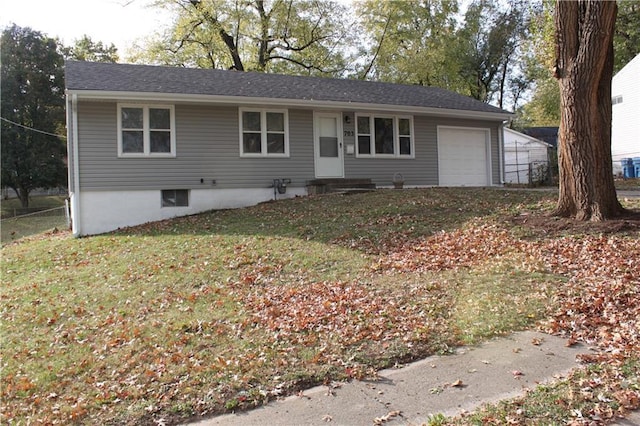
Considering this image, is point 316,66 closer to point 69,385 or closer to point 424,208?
point 424,208

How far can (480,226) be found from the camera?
29.1ft

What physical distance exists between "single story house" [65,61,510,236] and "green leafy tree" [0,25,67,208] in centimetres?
1755

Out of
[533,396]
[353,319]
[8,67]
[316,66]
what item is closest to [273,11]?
[316,66]

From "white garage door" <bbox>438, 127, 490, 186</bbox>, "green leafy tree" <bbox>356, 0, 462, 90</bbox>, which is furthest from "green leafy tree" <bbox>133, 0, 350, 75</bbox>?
"white garage door" <bbox>438, 127, 490, 186</bbox>

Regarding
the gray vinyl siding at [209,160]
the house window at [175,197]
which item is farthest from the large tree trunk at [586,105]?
the house window at [175,197]

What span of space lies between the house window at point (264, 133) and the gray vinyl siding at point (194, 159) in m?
0.18

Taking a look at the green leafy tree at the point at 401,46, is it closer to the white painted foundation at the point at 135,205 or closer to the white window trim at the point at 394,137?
the white window trim at the point at 394,137

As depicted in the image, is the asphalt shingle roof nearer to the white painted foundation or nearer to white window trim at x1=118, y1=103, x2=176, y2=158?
white window trim at x1=118, y1=103, x2=176, y2=158

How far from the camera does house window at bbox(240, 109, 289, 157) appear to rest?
46.7 feet

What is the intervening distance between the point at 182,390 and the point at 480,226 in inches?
256

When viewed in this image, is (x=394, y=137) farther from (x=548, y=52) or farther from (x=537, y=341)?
(x=537, y=341)

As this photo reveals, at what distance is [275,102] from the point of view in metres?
14.0

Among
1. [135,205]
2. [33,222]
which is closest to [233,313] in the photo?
[135,205]

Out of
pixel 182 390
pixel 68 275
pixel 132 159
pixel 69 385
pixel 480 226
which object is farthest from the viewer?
pixel 132 159
